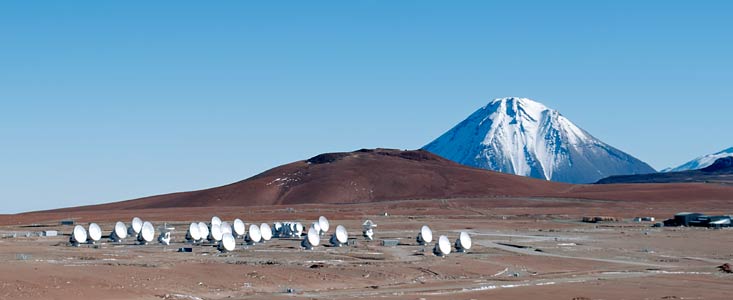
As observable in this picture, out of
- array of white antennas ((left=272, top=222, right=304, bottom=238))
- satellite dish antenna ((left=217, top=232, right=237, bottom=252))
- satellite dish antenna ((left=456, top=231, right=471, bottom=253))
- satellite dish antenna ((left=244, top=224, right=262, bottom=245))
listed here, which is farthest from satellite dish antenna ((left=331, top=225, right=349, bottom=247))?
array of white antennas ((left=272, top=222, right=304, bottom=238))

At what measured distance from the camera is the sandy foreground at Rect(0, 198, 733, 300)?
1774 inches

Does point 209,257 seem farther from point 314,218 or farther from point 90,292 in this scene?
point 314,218

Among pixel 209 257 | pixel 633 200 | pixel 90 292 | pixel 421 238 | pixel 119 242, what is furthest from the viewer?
pixel 633 200

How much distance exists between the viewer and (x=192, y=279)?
1902 inches

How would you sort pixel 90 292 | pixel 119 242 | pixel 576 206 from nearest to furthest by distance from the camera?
pixel 90 292 < pixel 119 242 < pixel 576 206

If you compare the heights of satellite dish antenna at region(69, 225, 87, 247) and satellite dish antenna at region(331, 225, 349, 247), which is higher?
satellite dish antenna at region(69, 225, 87, 247)

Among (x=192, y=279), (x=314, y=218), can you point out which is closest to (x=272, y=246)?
(x=192, y=279)

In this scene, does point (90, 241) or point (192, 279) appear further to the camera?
point (90, 241)

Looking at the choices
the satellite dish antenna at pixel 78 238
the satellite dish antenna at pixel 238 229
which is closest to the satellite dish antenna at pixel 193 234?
the satellite dish antenna at pixel 238 229

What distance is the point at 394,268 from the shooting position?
5650 cm

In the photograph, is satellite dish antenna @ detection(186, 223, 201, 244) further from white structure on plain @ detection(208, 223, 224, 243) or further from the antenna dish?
the antenna dish

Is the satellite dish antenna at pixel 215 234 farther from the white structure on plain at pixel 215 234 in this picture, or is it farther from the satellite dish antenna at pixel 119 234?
the satellite dish antenna at pixel 119 234

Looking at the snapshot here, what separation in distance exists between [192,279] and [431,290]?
10.4m

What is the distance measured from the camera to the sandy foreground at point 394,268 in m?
45.1
